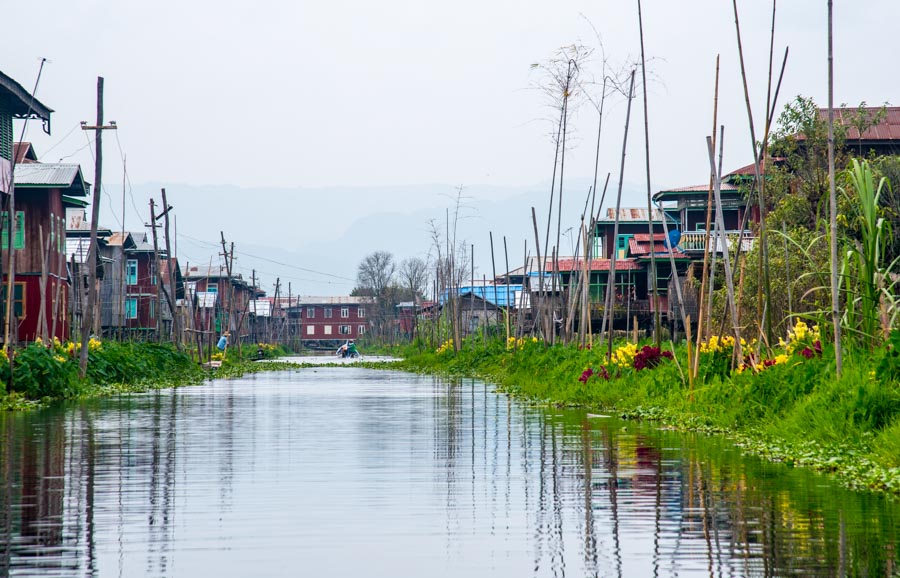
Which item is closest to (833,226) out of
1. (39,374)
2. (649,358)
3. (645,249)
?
(649,358)

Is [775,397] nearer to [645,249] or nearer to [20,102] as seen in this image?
[20,102]

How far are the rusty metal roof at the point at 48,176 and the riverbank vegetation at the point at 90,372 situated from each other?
7.89m

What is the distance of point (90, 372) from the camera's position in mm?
31828

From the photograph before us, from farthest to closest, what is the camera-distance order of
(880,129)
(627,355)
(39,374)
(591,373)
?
(880,129) < (39,374) < (591,373) < (627,355)

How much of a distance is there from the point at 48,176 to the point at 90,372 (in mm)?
19495

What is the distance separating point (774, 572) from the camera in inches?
258

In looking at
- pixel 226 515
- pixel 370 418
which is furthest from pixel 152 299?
pixel 226 515

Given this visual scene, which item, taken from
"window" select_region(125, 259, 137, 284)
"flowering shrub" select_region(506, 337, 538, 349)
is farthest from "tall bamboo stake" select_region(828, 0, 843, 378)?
"window" select_region(125, 259, 137, 284)

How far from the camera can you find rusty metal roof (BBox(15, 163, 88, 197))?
4844cm

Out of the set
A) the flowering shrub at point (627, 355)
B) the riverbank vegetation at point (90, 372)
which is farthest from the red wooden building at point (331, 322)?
the flowering shrub at point (627, 355)

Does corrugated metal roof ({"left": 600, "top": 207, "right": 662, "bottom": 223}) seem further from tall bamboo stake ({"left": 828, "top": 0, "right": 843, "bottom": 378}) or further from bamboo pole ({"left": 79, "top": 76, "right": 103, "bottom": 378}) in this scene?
tall bamboo stake ({"left": 828, "top": 0, "right": 843, "bottom": 378})

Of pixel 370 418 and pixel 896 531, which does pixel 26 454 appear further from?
pixel 896 531

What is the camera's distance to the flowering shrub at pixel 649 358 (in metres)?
21.5

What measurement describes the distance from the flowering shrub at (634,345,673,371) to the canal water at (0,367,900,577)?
4300 millimetres
